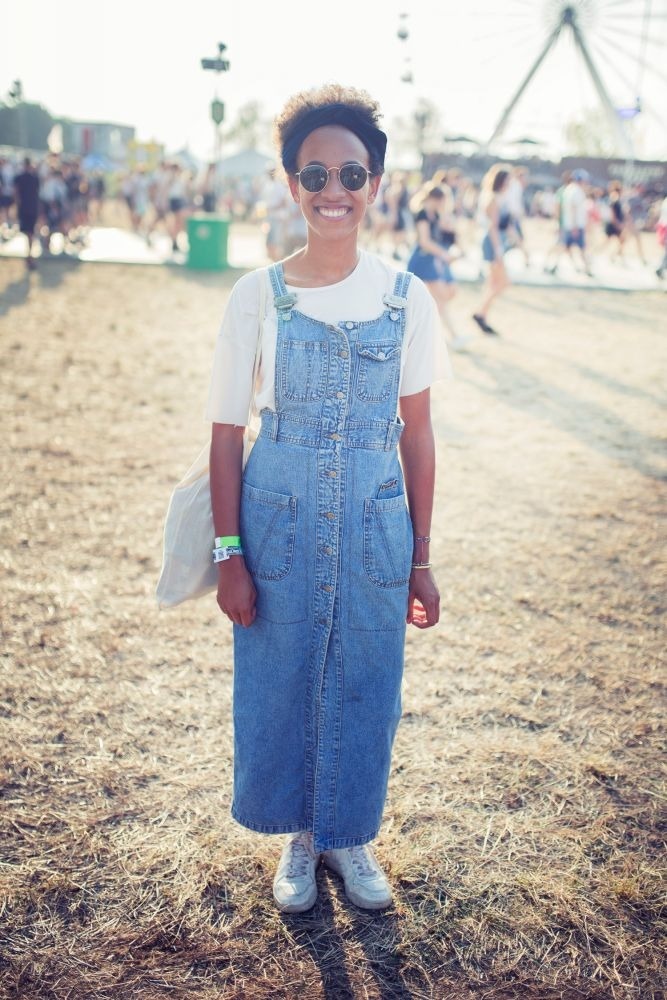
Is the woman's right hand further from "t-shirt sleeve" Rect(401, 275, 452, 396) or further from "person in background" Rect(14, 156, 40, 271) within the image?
"person in background" Rect(14, 156, 40, 271)

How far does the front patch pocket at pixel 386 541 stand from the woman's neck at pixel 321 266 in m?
0.54

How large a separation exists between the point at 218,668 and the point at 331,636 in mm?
1443

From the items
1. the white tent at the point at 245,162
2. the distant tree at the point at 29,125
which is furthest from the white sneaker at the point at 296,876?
the distant tree at the point at 29,125

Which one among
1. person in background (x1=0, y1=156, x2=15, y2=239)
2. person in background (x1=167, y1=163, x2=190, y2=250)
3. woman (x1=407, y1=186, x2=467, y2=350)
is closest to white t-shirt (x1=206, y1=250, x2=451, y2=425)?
woman (x1=407, y1=186, x2=467, y2=350)

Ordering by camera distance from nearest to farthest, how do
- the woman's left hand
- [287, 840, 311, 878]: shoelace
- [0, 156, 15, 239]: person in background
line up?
1. the woman's left hand
2. [287, 840, 311, 878]: shoelace
3. [0, 156, 15, 239]: person in background

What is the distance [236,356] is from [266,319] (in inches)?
Answer: 4.4

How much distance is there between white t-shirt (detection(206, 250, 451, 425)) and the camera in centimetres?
193

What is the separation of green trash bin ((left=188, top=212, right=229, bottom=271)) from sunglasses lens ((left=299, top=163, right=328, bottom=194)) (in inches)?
566

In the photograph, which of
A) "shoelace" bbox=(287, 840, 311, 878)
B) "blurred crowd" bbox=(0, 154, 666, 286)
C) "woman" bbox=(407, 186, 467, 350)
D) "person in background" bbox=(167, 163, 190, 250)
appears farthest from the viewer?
"person in background" bbox=(167, 163, 190, 250)

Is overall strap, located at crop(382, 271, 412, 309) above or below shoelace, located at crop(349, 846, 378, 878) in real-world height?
above

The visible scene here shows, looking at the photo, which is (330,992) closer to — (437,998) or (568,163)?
(437,998)

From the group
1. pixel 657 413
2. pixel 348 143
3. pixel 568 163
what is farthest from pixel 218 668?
pixel 568 163

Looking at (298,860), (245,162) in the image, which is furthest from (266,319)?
(245,162)

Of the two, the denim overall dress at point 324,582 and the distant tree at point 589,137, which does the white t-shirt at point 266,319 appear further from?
the distant tree at point 589,137
